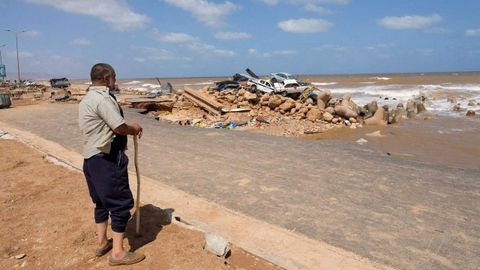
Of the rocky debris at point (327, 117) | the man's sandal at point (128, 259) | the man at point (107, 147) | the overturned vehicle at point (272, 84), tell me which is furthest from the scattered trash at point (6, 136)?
the overturned vehicle at point (272, 84)

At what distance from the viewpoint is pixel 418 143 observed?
12.9 metres

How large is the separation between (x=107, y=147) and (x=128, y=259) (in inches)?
44.4

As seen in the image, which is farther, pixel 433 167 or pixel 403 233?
pixel 433 167

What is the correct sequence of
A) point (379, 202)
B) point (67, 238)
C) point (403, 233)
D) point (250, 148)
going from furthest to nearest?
1. point (250, 148)
2. point (379, 202)
3. point (403, 233)
4. point (67, 238)

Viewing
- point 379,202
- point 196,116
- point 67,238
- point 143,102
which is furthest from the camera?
point 143,102

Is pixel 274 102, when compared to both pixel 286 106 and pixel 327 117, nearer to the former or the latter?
pixel 286 106

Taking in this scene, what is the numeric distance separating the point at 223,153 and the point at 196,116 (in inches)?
353

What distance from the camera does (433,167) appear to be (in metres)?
7.88

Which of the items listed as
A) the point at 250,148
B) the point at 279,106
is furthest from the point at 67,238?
the point at 279,106

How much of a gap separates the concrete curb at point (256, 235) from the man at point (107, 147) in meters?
1.09

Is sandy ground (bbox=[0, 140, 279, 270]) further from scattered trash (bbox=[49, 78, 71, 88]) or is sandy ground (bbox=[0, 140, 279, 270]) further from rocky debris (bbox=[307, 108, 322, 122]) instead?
scattered trash (bbox=[49, 78, 71, 88])

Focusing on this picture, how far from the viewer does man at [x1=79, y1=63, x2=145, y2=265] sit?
3.37m

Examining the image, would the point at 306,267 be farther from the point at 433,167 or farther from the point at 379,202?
the point at 433,167

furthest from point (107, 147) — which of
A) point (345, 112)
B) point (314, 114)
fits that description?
point (345, 112)
